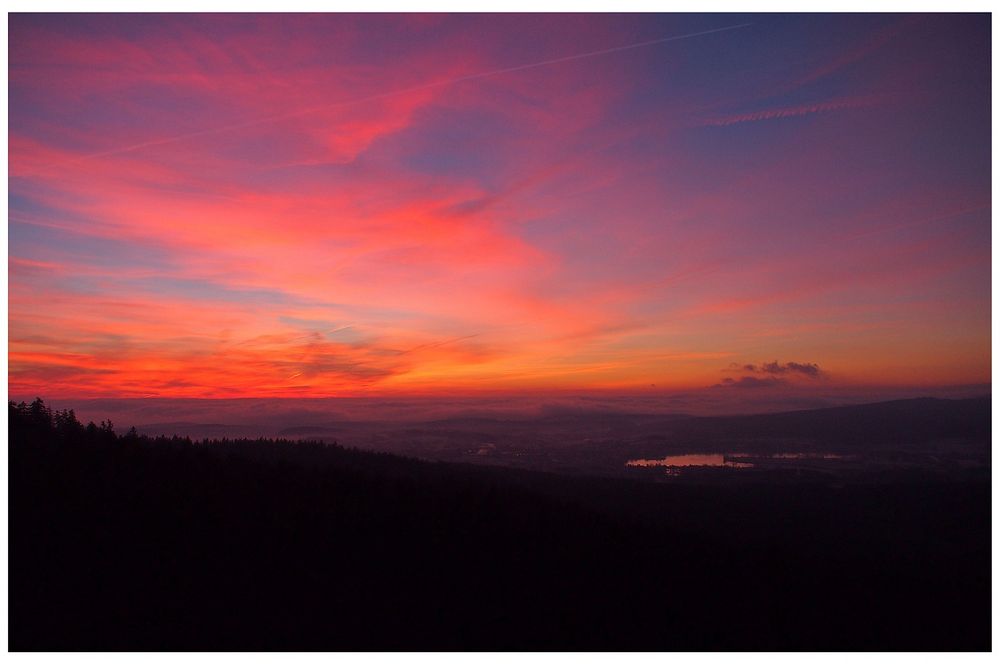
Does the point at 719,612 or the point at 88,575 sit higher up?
the point at 88,575

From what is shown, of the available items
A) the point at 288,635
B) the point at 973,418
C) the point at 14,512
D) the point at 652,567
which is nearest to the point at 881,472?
the point at 652,567

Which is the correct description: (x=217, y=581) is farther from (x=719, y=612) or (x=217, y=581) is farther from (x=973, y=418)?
(x=973, y=418)

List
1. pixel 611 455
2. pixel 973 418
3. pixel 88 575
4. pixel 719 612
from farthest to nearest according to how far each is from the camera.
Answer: pixel 973 418
pixel 611 455
pixel 719 612
pixel 88 575

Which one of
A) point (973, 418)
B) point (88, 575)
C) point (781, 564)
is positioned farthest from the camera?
point (973, 418)

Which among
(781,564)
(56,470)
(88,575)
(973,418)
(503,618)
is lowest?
(973,418)
